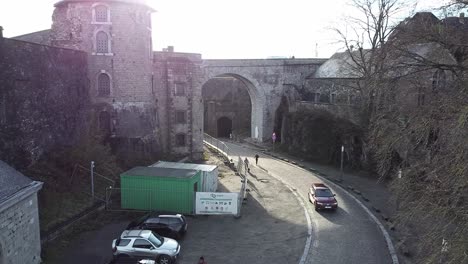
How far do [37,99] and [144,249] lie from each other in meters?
10.7

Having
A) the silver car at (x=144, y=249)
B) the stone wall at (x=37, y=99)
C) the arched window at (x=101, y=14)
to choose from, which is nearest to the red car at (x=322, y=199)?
the silver car at (x=144, y=249)

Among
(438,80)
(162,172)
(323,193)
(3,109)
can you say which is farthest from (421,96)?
→ (3,109)

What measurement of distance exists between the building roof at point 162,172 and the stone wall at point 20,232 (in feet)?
23.6

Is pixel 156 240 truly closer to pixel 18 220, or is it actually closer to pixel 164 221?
pixel 164 221

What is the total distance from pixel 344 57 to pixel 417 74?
2793 centimetres

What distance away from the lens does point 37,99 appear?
2156 cm

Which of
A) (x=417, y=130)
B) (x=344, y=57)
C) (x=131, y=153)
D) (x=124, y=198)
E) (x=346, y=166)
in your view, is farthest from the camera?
(x=344, y=57)

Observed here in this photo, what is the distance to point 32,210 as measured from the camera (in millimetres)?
14734

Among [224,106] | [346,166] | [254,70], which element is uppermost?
[254,70]

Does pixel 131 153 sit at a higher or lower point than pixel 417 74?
lower

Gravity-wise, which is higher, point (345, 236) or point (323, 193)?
point (323, 193)

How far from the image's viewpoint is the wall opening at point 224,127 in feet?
192

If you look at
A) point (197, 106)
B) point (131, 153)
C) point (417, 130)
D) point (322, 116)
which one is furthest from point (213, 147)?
point (417, 130)

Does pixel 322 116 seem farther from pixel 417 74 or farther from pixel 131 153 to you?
pixel 417 74
